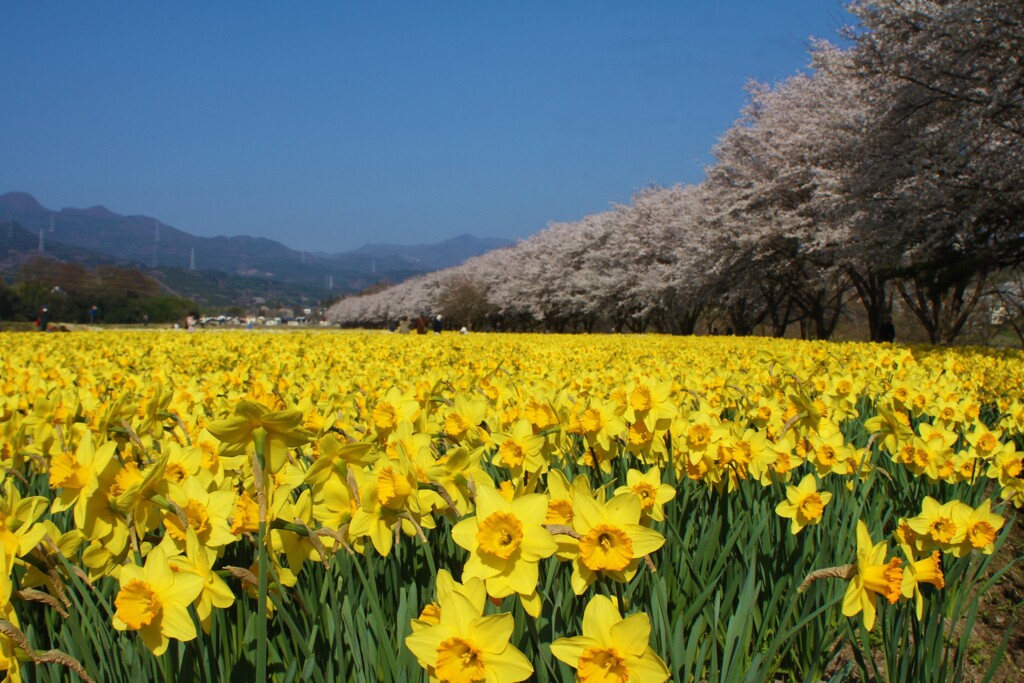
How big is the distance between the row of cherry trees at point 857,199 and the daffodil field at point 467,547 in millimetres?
11690

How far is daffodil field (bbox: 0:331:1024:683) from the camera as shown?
1.34m

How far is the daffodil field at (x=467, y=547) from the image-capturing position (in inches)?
52.9

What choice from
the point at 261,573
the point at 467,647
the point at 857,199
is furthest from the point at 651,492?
the point at 857,199

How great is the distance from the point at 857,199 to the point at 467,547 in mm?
17057

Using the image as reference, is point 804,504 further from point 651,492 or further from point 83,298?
point 83,298

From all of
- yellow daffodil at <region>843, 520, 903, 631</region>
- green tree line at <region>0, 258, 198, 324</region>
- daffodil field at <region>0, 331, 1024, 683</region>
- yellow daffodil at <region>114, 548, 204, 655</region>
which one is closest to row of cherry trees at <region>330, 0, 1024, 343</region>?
daffodil field at <region>0, 331, 1024, 683</region>

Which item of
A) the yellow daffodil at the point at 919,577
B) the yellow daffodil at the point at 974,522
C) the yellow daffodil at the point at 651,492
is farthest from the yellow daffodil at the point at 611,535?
the yellow daffodil at the point at 974,522

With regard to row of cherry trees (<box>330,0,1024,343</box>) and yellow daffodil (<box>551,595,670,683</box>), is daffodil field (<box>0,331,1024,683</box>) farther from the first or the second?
row of cherry trees (<box>330,0,1024,343</box>)

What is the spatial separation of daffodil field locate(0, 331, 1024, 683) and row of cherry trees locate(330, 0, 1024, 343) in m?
11.7

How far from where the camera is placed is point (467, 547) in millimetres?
1376

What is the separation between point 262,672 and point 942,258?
50.8 feet

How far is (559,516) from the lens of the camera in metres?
1.51

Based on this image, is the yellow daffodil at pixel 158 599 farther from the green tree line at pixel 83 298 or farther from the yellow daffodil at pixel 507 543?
the green tree line at pixel 83 298

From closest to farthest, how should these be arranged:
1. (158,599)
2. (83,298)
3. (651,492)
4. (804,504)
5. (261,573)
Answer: (158,599)
(261,573)
(651,492)
(804,504)
(83,298)
